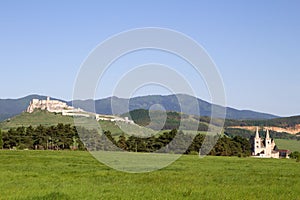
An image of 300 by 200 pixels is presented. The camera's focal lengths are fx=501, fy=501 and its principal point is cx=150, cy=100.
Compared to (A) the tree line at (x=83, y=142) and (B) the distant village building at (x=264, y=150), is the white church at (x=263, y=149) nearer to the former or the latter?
(B) the distant village building at (x=264, y=150)

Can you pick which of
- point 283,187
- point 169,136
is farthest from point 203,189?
point 169,136

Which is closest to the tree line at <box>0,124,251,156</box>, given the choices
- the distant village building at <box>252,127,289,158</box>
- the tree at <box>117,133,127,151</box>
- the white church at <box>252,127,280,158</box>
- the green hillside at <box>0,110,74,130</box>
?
the tree at <box>117,133,127,151</box>

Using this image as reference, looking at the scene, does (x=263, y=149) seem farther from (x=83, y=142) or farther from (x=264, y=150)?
(x=83, y=142)

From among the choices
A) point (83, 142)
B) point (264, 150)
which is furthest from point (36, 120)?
point (83, 142)

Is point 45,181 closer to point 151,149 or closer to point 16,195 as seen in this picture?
point 16,195

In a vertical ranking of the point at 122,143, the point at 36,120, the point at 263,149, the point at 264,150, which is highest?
the point at 36,120

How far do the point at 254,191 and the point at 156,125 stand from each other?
97.5 ft

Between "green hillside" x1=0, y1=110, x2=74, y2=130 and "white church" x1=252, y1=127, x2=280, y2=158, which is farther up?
"green hillside" x1=0, y1=110, x2=74, y2=130

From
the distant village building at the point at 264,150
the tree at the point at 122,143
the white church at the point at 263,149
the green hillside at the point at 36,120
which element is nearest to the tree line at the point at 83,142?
the tree at the point at 122,143

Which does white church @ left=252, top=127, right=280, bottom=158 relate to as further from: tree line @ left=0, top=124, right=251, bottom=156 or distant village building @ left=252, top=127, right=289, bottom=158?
tree line @ left=0, top=124, right=251, bottom=156

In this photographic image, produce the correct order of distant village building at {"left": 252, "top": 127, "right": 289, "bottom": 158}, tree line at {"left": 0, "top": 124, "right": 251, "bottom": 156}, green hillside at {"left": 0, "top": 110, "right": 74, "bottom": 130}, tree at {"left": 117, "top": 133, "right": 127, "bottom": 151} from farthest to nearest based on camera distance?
green hillside at {"left": 0, "top": 110, "right": 74, "bottom": 130}
distant village building at {"left": 252, "top": 127, "right": 289, "bottom": 158}
tree line at {"left": 0, "top": 124, "right": 251, "bottom": 156}
tree at {"left": 117, "top": 133, "right": 127, "bottom": 151}

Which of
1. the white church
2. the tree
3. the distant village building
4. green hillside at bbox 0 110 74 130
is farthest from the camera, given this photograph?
green hillside at bbox 0 110 74 130

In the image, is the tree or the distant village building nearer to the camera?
the tree

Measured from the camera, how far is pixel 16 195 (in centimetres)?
2214
